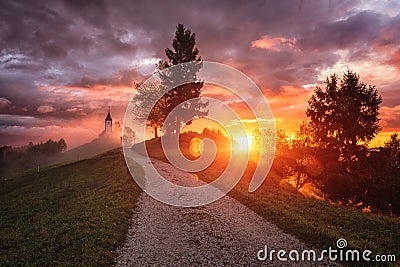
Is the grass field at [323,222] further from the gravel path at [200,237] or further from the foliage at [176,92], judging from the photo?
the foliage at [176,92]

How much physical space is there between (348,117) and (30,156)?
151501 mm

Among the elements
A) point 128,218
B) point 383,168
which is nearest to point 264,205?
point 128,218

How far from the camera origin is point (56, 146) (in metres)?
152

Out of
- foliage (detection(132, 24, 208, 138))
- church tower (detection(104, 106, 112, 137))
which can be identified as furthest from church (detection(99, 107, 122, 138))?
foliage (detection(132, 24, 208, 138))

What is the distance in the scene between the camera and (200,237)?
1427 cm

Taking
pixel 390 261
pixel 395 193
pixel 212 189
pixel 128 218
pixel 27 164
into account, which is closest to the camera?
pixel 390 261

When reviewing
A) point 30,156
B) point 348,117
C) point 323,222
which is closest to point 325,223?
point 323,222

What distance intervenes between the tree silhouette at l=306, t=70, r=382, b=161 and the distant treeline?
429 ft

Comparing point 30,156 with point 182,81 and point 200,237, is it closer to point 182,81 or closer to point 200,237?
point 182,81

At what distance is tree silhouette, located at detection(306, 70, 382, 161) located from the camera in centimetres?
3603

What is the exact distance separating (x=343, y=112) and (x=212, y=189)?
25227 mm

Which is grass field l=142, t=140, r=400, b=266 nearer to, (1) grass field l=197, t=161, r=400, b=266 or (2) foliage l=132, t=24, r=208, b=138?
(1) grass field l=197, t=161, r=400, b=266

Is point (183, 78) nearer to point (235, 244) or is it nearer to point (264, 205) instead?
point (264, 205)

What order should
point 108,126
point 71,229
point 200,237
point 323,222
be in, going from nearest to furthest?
point 200,237 < point 71,229 < point 323,222 < point 108,126
